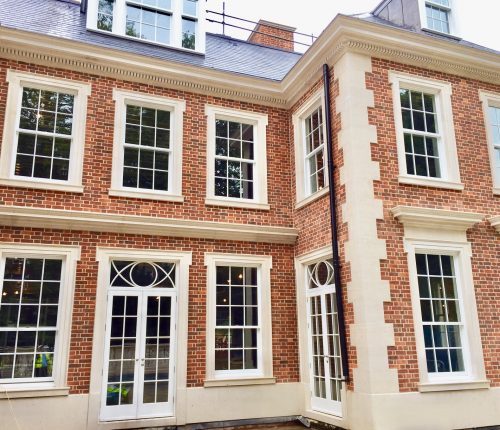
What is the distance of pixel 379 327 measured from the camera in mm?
7098

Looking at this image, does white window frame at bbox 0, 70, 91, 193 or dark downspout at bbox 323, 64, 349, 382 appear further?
white window frame at bbox 0, 70, 91, 193

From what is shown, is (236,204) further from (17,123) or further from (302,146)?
(17,123)

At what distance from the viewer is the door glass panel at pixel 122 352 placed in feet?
25.9

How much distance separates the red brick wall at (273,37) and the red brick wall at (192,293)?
7236 millimetres

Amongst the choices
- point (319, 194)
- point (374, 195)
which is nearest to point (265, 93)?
point (319, 194)

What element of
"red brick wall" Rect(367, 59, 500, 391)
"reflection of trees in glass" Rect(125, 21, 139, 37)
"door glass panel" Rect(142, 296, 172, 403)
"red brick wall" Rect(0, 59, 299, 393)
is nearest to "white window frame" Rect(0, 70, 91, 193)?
"red brick wall" Rect(0, 59, 299, 393)

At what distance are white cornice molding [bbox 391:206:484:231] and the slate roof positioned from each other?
443cm

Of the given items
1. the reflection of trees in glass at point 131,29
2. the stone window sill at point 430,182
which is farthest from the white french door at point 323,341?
the reflection of trees in glass at point 131,29

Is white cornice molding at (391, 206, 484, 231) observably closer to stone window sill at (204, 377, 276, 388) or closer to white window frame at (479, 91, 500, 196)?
white window frame at (479, 91, 500, 196)

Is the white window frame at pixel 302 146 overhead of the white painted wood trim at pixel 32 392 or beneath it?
overhead

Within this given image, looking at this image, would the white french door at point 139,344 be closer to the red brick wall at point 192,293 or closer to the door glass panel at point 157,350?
the door glass panel at point 157,350

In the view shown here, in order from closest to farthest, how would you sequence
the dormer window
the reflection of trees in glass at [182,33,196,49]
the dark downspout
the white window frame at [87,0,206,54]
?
1. the dark downspout
2. the white window frame at [87,0,206,54]
3. the dormer window
4. the reflection of trees in glass at [182,33,196,49]

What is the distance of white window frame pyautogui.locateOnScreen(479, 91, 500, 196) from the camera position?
28.8 feet

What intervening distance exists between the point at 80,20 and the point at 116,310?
21.4ft
